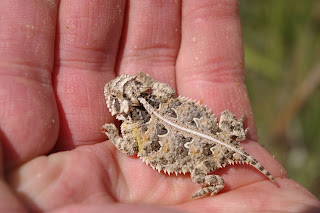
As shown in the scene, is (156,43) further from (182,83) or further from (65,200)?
(65,200)

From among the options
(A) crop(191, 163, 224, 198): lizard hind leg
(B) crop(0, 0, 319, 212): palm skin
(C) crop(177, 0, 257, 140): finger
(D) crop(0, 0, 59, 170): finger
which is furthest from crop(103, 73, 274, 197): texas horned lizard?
(D) crop(0, 0, 59, 170): finger

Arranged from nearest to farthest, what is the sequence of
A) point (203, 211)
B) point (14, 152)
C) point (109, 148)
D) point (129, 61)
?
1. point (14, 152)
2. point (203, 211)
3. point (109, 148)
4. point (129, 61)

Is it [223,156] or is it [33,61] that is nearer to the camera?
[33,61]

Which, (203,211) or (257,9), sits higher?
(257,9)

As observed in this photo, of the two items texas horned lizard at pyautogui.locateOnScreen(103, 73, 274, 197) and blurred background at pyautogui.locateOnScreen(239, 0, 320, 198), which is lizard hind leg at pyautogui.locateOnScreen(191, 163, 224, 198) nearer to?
texas horned lizard at pyautogui.locateOnScreen(103, 73, 274, 197)

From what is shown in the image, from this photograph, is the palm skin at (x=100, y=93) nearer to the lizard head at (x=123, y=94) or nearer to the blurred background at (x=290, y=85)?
the lizard head at (x=123, y=94)

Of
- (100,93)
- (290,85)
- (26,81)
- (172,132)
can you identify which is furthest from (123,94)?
(290,85)

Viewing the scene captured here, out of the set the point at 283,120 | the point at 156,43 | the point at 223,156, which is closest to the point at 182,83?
the point at 156,43
